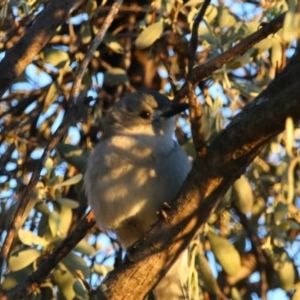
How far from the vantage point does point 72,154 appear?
3.40m

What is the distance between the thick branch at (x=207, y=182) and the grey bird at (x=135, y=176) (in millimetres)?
612

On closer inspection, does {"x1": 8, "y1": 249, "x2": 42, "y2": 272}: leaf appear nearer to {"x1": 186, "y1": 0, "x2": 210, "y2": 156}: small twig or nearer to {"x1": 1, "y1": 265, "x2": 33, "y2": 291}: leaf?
{"x1": 1, "y1": 265, "x2": 33, "y2": 291}: leaf

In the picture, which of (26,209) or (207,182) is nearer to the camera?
(207,182)

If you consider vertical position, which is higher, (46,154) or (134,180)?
(46,154)

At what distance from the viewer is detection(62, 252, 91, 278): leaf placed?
3.08 meters

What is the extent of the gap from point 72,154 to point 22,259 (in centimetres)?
57

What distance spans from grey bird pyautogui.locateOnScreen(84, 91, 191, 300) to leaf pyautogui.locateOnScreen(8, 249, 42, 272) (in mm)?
325

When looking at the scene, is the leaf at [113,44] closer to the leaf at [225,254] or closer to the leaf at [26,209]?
the leaf at [26,209]

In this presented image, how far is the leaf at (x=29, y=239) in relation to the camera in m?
3.05

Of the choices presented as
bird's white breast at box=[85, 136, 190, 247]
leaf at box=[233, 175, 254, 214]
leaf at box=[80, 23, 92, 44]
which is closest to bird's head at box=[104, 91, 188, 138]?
bird's white breast at box=[85, 136, 190, 247]

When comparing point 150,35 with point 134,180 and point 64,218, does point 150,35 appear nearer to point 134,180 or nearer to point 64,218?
point 134,180

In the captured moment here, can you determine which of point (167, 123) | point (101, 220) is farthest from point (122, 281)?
point (167, 123)

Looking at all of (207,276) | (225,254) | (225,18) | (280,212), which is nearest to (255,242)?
(225,254)

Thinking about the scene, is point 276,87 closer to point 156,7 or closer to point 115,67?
point 156,7
